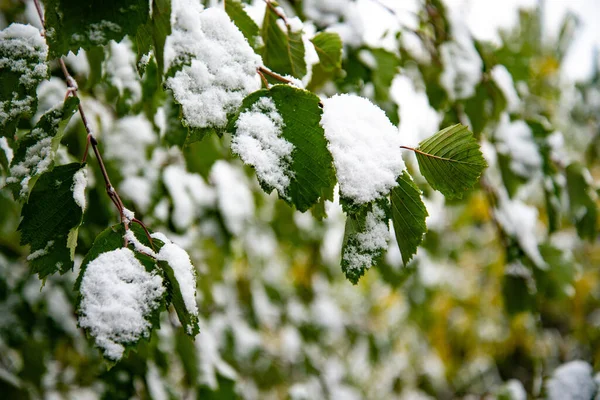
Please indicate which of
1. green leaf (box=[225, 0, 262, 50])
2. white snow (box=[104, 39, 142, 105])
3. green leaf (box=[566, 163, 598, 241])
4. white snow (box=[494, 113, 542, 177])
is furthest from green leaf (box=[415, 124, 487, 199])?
green leaf (box=[566, 163, 598, 241])

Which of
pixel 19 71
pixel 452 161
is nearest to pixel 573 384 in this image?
pixel 452 161

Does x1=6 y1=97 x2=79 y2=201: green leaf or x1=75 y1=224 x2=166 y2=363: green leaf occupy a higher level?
x1=6 y1=97 x2=79 y2=201: green leaf

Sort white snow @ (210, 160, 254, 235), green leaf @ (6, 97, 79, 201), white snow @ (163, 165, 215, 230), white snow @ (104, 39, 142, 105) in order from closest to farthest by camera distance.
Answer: green leaf @ (6, 97, 79, 201) → white snow @ (104, 39, 142, 105) → white snow @ (163, 165, 215, 230) → white snow @ (210, 160, 254, 235)

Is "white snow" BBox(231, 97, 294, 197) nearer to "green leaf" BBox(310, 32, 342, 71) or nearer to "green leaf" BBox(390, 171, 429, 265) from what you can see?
"green leaf" BBox(390, 171, 429, 265)

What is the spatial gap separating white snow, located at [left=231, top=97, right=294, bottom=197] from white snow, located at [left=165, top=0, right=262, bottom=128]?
24 millimetres

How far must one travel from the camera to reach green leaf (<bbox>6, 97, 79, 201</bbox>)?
0.46 metres

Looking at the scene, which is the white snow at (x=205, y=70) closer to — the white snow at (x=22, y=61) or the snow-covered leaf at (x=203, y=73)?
the snow-covered leaf at (x=203, y=73)

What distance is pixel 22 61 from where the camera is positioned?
1.52 feet

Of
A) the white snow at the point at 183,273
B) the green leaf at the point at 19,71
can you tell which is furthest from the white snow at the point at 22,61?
the white snow at the point at 183,273

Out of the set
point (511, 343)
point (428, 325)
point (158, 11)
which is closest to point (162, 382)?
point (158, 11)

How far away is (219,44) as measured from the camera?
405 mm

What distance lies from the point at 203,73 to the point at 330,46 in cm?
29

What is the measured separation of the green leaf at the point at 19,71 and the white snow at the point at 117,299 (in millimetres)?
207

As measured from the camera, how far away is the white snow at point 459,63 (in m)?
0.93
